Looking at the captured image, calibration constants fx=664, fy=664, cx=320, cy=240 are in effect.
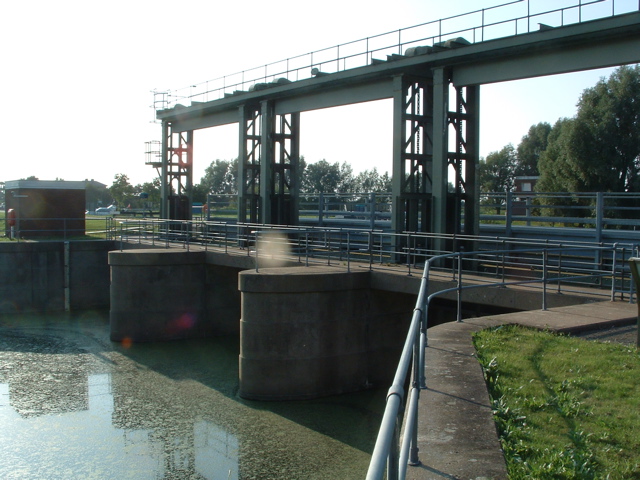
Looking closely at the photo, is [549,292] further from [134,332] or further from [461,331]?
[134,332]

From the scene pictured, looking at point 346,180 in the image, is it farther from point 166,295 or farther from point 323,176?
point 166,295

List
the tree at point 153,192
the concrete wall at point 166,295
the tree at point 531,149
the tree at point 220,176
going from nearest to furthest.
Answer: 1. the concrete wall at point 166,295
2. the tree at point 153,192
3. the tree at point 531,149
4. the tree at point 220,176

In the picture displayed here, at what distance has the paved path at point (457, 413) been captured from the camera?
4391 millimetres

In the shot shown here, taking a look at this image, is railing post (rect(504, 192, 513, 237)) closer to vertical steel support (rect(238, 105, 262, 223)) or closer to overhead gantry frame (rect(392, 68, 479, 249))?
overhead gantry frame (rect(392, 68, 479, 249))

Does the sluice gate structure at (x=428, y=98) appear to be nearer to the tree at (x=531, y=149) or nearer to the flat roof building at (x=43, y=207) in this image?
the flat roof building at (x=43, y=207)

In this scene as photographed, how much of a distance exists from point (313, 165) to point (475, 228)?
3339 inches

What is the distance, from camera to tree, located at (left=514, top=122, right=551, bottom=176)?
278ft

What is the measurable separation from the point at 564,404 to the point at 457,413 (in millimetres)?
1135

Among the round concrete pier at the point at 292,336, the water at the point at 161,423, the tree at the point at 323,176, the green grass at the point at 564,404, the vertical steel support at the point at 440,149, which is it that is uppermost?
the tree at the point at 323,176

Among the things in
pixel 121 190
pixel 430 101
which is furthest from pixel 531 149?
pixel 430 101

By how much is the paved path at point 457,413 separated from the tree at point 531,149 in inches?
3159

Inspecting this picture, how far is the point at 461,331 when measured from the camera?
339 inches

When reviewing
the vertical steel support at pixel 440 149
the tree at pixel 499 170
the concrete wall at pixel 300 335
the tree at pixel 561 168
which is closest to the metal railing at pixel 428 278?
the vertical steel support at pixel 440 149

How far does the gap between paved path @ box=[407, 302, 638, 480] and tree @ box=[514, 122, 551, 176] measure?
80228mm
